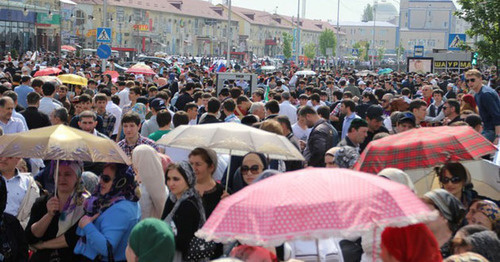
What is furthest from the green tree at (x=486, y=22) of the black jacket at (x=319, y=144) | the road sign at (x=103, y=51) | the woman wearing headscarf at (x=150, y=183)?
the woman wearing headscarf at (x=150, y=183)

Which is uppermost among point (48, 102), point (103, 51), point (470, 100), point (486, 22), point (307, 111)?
point (486, 22)

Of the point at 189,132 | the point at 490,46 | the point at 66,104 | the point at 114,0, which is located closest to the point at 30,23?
the point at 114,0

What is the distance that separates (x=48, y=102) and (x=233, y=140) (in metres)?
6.76

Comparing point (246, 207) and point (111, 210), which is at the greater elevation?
point (246, 207)

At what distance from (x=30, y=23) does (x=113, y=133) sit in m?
57.8

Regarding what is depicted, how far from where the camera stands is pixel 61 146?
6633 millimetres

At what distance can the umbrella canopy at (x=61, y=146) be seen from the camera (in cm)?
652

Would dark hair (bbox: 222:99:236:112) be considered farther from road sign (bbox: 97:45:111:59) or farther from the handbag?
road sign (bbox: 97:45:111:59)

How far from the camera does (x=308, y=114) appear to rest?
1098cm

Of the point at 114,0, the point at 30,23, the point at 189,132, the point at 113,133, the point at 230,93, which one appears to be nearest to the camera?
the point at 189,132

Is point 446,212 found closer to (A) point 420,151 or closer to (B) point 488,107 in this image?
(A) point 420,151

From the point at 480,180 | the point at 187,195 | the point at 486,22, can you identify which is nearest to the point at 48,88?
the point at 480,180

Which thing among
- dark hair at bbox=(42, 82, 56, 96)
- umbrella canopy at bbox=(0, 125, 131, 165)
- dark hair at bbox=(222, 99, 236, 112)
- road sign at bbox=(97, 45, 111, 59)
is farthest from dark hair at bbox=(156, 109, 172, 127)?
road sign at bbox=(97, 45, 111, 59)

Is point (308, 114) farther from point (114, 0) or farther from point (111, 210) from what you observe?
point (114, 0)
